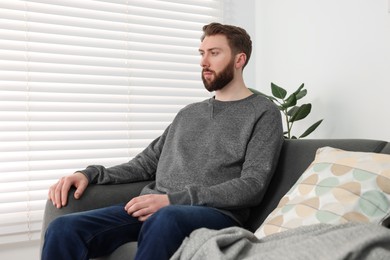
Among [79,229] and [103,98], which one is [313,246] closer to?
[79,229]

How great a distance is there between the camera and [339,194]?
4.00 feet

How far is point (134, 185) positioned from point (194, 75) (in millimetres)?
1200

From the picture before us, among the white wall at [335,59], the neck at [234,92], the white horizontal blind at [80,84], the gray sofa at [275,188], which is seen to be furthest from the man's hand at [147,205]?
the white wall at [335,59]

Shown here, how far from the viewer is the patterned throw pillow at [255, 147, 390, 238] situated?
1.16 m

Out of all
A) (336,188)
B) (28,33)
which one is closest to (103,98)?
(28,33)

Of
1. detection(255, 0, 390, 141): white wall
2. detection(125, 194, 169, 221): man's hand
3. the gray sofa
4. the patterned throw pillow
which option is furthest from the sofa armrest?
detection(255, 0, 390, 141): white wall

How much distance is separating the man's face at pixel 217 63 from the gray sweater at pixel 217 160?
0.10m

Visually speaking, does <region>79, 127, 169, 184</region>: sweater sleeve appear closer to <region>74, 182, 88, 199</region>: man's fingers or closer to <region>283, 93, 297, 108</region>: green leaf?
<region>74, 182, 88, 199</region>: man's fingers

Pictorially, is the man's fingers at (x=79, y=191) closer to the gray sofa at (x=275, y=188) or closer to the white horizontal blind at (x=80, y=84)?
the gray sofa at (x=275, y=188)

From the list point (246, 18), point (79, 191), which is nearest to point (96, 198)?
point (79, 191)

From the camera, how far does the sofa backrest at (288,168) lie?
5.14ft

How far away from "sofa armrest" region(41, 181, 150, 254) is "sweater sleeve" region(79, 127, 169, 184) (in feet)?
0.09

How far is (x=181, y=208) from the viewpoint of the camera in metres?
1.34

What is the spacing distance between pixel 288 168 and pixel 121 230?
0.68m
